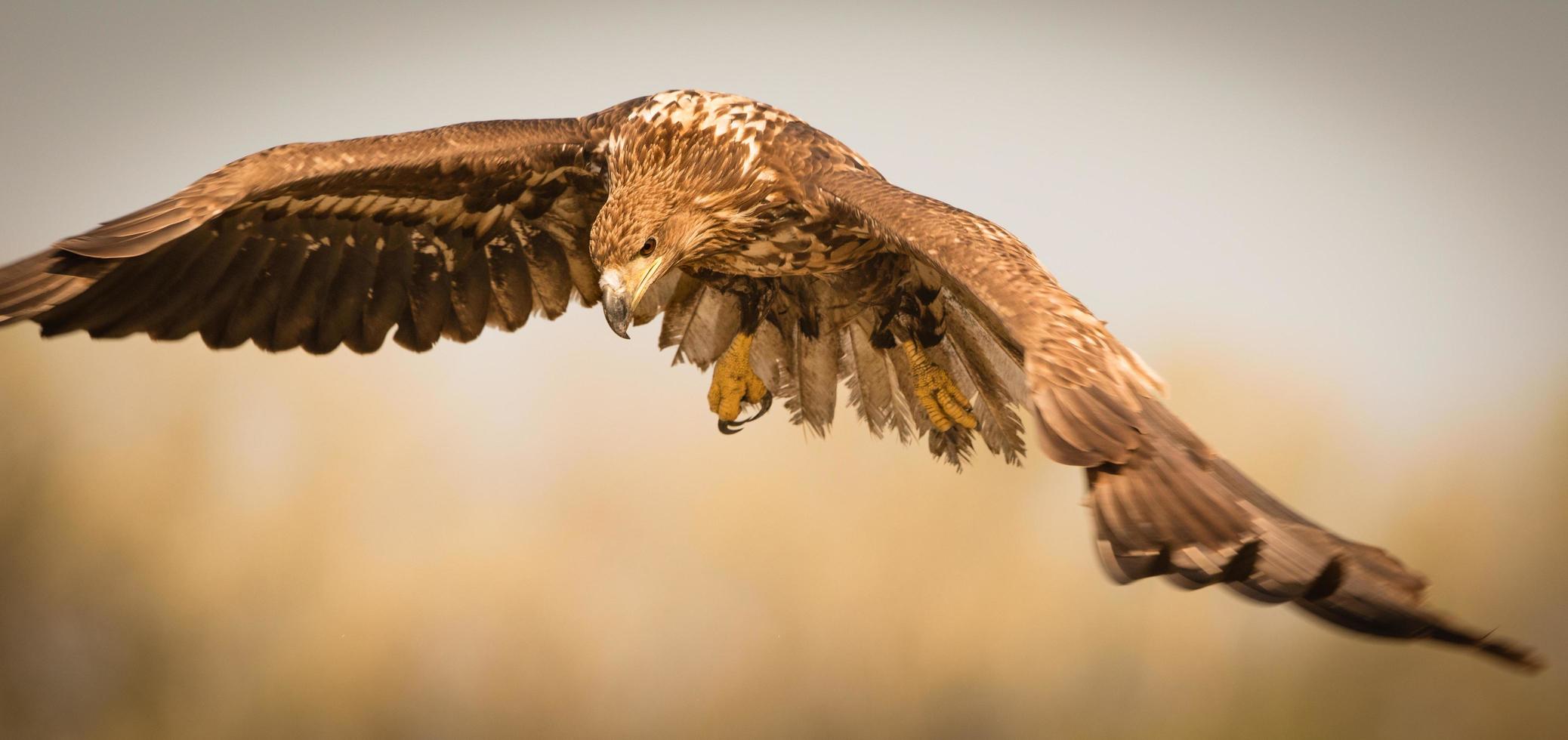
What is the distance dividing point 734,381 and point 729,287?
1.33 ft

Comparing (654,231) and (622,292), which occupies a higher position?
(654,231)

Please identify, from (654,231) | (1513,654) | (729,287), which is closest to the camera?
(1513,654)

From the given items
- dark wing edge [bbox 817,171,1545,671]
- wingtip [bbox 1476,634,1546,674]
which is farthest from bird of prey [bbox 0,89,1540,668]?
wingtip [bbox 1476,634,1546,674]

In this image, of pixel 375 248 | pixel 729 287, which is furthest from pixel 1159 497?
pixel 375 248

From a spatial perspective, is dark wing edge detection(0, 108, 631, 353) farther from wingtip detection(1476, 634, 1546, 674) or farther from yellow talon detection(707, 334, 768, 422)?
wingtip detection(1476, 634, 1546, 674)

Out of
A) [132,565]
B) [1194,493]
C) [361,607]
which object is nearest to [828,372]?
[1194,493]

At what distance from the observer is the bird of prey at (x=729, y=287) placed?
10.3 ft

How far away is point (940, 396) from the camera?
200 inches

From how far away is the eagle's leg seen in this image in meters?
5.46

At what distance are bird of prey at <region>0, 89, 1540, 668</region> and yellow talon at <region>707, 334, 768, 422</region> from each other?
1cm

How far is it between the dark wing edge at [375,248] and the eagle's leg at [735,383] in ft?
2.07

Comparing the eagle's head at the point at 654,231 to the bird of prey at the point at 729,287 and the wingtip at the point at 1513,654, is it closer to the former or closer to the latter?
the bird of prey at the point at 729,287

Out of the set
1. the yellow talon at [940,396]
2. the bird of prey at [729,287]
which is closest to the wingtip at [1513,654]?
the bird of prey at [729,287]

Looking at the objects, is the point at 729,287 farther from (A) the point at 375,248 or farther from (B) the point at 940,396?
(A) the point at 375,248
